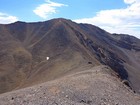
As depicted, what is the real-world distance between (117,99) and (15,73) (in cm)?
7572

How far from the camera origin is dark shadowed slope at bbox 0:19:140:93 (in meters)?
94.3

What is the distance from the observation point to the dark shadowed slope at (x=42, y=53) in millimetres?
94312

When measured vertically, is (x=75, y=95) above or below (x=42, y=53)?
above

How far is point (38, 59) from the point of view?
112 metres

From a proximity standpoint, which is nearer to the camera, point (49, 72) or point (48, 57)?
point (49, 72)

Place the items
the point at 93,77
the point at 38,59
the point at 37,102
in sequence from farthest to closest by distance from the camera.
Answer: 1. the point at 38,59
2. the point at 93,77
3. the point at 37,102

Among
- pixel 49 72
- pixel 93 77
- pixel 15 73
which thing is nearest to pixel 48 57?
pixel 15 73

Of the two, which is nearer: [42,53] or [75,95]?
[75,95]

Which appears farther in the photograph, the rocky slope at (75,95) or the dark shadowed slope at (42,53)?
the dark shadowed slope at (42,53)

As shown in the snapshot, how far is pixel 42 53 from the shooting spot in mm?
117125

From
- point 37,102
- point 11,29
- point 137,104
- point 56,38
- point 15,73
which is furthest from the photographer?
point 11,29

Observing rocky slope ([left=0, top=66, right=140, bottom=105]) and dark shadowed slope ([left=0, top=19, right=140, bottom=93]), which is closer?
rocky slope ([left=0, top=66, right=140, bottom=105])

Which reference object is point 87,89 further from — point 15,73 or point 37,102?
point 15,73

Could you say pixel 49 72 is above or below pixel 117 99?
below
